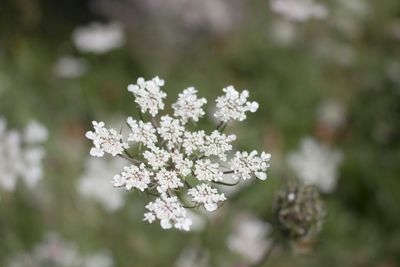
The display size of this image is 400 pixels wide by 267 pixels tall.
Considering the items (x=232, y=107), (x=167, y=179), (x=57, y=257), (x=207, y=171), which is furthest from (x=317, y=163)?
(x=167, y=179)

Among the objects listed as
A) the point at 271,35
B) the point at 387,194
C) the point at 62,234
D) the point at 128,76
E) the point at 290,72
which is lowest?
the point at 62,234

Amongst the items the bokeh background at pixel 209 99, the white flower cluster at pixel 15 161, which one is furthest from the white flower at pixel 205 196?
the bokeh background at pixel 209 99

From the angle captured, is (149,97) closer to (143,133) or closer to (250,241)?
(143,133)

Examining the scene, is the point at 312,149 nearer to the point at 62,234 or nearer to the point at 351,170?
the point at 351,170

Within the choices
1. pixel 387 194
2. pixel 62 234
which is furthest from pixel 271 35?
pixel 62 234

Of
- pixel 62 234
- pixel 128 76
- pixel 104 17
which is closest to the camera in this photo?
pixel 62 234

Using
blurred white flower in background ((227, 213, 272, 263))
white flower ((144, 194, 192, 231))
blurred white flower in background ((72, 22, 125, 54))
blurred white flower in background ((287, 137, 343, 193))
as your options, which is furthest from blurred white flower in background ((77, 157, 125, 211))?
white flower ((144, 194, 192, 231))
